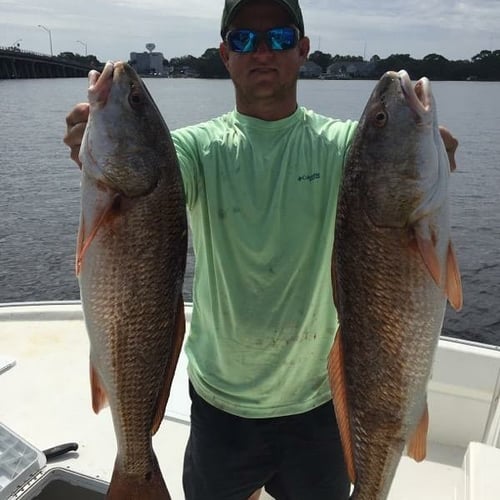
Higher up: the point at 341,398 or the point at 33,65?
the point at 341,398

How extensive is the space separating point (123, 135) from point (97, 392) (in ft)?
3.52

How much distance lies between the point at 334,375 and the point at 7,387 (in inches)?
135

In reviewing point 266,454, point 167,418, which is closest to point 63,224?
point 167,418

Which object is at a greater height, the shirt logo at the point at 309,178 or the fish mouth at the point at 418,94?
the fish mouth at the point at 418,94

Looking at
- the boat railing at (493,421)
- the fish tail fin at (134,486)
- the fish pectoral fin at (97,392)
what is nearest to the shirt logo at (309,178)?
the fish pectoral fin at (97,392)

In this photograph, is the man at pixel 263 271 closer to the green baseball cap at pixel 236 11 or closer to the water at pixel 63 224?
the green baseball cap at pixel 236 11

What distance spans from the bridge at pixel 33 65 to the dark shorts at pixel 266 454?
→ 78079 millimetres

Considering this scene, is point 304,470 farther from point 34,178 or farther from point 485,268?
point 34,178

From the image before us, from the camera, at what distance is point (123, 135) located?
89.7 inches

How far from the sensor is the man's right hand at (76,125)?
226 cm

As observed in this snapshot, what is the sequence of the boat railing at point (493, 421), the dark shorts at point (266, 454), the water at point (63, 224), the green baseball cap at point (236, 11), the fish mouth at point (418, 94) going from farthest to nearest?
the water at point (63, 224) < the boat railing at point (493, 421) < the dark shorts at point (266, 454) < the green baseball cap at point (236, 11) < the fish mouth at point (418, 94)

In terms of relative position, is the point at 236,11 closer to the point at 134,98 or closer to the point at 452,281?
the point at 134,98

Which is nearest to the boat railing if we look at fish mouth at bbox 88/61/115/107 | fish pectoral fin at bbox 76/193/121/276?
fish pectoral fin at bbox 76/193/121/276

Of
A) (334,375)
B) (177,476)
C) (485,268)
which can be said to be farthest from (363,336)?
(485,268)
